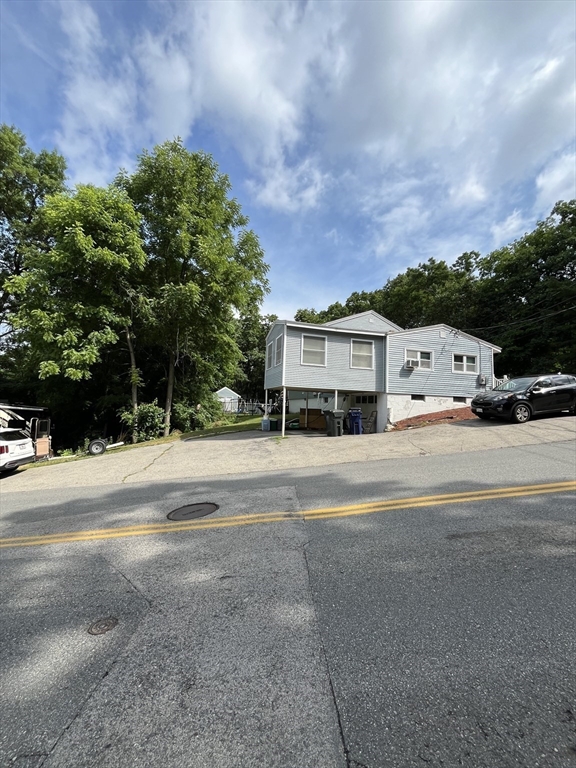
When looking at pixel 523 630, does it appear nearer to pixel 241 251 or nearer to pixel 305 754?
pixel 305 754

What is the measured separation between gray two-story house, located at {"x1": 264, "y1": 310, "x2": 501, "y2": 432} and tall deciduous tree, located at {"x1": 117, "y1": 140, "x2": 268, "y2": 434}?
9.44 ft

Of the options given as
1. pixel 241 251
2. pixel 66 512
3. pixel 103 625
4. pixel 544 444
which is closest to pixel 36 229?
pixel 241 251

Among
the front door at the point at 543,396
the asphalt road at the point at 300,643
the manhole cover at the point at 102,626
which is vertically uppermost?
the front door at the point at 543,396

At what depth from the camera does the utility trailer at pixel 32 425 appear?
38.8 ft

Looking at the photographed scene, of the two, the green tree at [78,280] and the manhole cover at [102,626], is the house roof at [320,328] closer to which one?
the green tree at [78,280]

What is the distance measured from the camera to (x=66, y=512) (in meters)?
5.48

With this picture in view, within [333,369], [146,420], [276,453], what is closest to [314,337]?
[333,369]

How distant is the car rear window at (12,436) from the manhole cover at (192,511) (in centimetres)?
748

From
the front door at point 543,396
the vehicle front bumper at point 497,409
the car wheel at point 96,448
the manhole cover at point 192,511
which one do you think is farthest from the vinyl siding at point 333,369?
the manhole cover at point 192,511

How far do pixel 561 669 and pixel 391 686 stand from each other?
960 millimetres

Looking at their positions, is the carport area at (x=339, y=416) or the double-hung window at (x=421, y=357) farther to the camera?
the double-hung window at (x=421, y=357)

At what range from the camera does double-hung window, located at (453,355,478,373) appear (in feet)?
59.3

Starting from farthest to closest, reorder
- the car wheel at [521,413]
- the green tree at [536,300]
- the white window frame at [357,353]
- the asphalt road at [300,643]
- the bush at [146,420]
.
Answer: the green tree at [536,300], the white window frame at [357,353], the bush at [146,420], the car wheel at [521,413], the asphalt road at [300,643]

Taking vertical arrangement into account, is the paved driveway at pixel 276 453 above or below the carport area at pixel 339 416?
below
